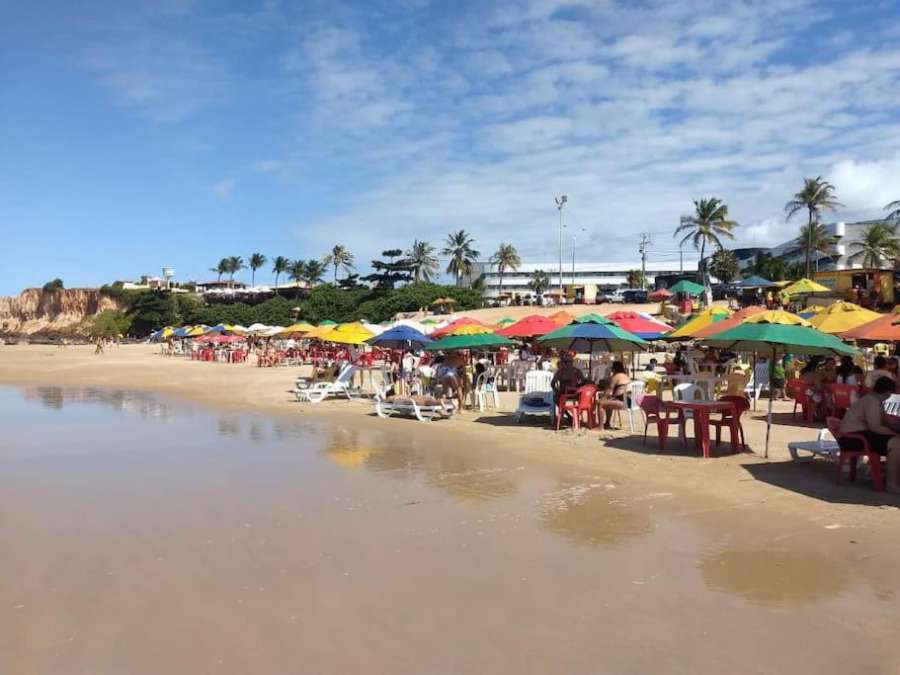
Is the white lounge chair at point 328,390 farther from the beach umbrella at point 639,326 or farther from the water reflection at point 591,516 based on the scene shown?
the water reflection at point 591,516

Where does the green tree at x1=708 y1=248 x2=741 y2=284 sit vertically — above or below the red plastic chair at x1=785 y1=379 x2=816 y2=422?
above

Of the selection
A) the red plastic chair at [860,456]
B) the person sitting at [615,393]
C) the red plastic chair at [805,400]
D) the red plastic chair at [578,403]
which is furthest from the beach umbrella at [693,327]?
the red plastic chair at [860,456]

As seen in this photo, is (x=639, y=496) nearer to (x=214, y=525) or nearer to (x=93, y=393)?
(x=214, y=525)

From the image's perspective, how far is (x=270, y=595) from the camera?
15.3ft

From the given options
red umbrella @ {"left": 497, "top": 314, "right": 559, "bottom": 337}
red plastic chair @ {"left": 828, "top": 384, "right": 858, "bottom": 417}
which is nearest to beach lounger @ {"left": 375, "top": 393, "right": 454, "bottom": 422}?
red umbrella @ {"left": 497, "top": 314, "right": 559, "bottom": 337}

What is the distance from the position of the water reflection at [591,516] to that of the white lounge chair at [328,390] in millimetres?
9801

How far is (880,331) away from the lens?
441 inches

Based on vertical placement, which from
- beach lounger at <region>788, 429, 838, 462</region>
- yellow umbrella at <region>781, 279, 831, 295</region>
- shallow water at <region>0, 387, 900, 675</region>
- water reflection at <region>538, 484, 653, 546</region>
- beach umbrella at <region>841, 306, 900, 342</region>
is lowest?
shallow water at <region>0, 387, 900, 675</region>

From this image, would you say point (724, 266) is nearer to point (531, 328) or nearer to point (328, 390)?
point (531, 328)

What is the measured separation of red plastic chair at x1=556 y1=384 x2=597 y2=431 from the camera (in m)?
10.9

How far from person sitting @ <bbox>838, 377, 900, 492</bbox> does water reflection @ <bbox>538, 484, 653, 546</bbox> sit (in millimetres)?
2240

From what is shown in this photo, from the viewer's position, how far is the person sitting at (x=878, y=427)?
22.1 ft

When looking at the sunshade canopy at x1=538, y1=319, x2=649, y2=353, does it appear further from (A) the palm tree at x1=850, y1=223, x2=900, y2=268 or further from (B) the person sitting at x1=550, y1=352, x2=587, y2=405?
(A) the palm tree at x1=850, y1=223, x2=900, y2=268

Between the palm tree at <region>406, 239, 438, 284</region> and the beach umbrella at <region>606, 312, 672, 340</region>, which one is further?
the palm tree at <region>406, 239, 438, 284</region>
